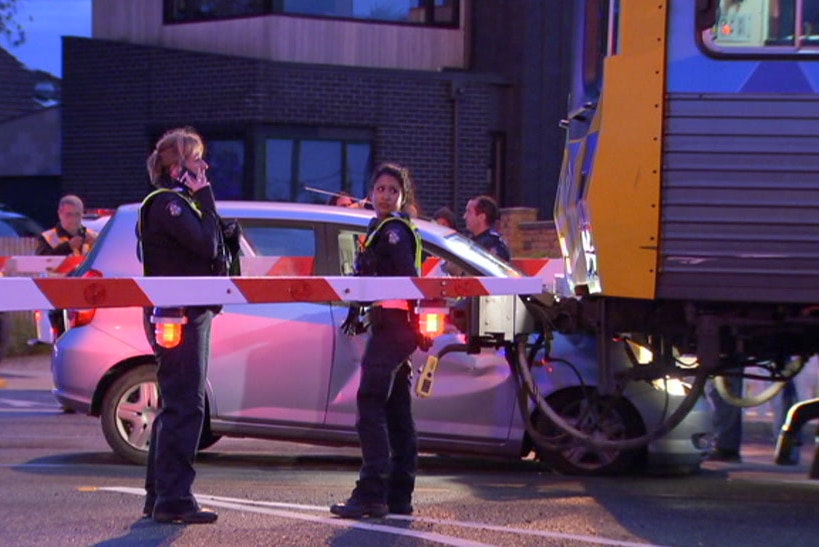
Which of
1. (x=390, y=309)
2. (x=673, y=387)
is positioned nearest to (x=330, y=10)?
(x=673, y=387)

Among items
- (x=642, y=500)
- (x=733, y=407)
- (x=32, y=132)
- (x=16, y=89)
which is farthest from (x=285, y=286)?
(x=16, y=89)

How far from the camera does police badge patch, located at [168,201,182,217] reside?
6.24 metres

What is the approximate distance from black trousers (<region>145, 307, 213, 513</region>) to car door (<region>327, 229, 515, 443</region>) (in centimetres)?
254

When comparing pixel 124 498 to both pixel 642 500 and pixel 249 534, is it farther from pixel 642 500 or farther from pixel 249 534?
pixel 642 500

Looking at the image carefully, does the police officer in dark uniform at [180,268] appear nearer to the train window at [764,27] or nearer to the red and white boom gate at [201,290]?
the red and white boom gate at [201,290]

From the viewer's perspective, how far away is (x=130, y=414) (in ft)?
30.5

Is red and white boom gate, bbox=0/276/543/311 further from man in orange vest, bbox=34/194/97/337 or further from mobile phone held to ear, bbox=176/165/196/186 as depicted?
man in orange vest, bbox=34/194/97/337

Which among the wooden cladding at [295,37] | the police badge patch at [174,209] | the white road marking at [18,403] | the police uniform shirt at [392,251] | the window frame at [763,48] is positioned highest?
the wooden cladding at [295,37]

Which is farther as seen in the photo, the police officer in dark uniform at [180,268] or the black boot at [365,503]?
the black boot at [365,503]

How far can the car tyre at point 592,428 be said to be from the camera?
871 cm

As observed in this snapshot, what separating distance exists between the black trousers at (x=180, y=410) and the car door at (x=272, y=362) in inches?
99.5

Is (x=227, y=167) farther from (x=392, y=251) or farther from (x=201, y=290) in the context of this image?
(x=201, y=290)

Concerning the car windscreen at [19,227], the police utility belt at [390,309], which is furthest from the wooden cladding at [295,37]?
the police utility belt at [390,309]

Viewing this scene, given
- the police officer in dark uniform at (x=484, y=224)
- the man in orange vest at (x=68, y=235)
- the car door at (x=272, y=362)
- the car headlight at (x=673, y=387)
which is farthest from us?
the man in orange vest at (x=68, y=235)
